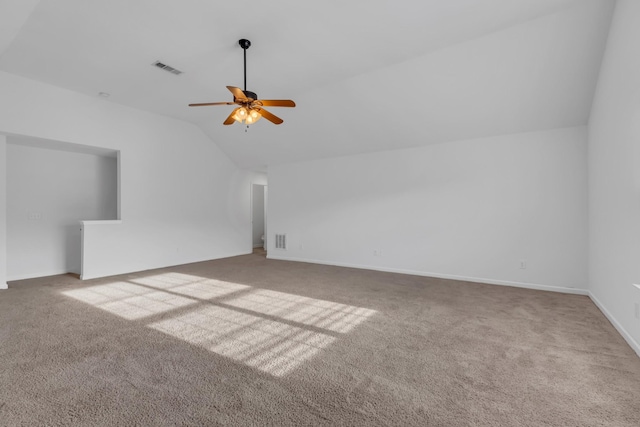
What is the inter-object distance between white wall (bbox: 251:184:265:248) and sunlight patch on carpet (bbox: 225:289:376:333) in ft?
18.5

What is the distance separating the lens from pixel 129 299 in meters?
3.99

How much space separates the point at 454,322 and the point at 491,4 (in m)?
3.27

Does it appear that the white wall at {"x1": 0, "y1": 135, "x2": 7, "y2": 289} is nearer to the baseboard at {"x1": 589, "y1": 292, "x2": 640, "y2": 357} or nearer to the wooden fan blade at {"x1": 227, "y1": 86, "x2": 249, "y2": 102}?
the wooden fan blade at {"x1": 227, "y1": 86, "x2": 249, "y2": 102}

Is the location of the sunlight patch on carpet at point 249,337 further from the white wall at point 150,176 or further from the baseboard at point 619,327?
the white wall at point 150,176

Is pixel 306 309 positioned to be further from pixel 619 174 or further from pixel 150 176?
pixel 150 176

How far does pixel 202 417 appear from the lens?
1.68m

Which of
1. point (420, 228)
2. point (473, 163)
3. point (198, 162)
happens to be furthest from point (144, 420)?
point (198, 162)

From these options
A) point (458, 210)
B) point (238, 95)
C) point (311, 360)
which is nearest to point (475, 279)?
point (458, 210)

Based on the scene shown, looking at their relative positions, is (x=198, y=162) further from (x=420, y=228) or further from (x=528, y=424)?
(x=528, y=424)

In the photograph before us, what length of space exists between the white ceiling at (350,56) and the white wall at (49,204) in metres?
1.50

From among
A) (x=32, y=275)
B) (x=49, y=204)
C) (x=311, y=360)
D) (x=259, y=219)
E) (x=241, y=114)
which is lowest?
(x=311, y=360)

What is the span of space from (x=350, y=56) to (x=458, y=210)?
10.6ft

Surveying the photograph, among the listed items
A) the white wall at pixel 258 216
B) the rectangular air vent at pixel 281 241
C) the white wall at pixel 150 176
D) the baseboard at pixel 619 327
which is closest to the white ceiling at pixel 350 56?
the white wall at pixel 150 176

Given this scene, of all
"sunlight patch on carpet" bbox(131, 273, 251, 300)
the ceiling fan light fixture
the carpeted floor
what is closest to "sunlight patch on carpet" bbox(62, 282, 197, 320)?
the carpeted floor
